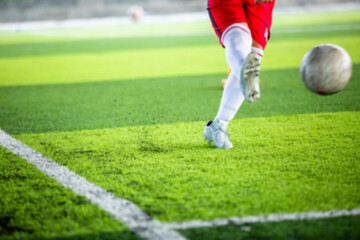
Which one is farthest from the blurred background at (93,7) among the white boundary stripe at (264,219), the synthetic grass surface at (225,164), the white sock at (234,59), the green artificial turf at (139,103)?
the white boundary stripe at (264,219)

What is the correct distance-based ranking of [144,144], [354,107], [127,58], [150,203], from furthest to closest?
[127,58] → [354,107] → [144,144] → [150,203]

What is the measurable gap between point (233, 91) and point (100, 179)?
1.21 meters

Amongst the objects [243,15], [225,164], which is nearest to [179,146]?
[225,164]

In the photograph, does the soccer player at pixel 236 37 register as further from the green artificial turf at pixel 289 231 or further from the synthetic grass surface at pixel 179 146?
the green artificial turf at pixel 289 231

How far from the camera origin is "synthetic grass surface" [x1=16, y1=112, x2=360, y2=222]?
2410mm

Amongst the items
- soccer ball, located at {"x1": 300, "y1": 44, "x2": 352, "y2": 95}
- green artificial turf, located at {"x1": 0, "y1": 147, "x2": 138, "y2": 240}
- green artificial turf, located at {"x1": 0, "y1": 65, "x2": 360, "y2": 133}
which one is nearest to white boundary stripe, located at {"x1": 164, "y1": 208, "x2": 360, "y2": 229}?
green artificial turf, located at {"x1": 0, "y1": 147, "x2": 138, "y2": 240}

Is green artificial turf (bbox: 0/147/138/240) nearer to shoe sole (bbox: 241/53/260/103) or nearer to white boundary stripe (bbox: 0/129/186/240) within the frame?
white boundary stripe (bbox: 0/129/186/240)

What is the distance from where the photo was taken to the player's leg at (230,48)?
126 inches

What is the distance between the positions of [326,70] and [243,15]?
28.0 inches

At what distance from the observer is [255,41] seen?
354 cm

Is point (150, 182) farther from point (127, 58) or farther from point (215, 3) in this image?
point (127, 58)

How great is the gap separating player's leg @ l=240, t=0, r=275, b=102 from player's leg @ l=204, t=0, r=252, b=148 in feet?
0.36

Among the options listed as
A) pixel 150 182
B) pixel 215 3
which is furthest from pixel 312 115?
pixel 150 182

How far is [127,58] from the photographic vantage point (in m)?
10.8
